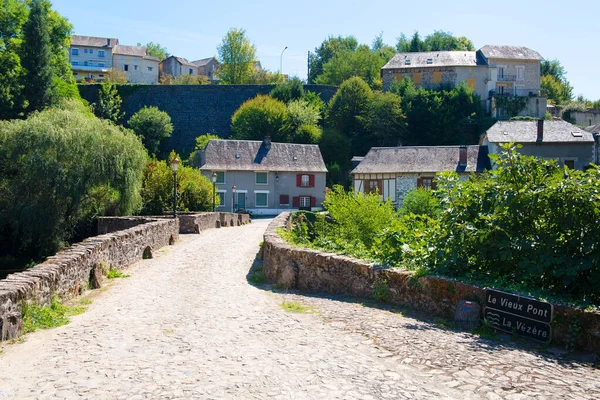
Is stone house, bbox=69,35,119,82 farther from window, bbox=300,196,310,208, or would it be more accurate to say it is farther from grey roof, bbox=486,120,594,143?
grey roof, bbox=486,120,594,143

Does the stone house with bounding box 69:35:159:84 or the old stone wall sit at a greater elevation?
the stone house with bounding box 69:35:159:84

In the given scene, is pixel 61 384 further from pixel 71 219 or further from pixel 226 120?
pixel 226 120

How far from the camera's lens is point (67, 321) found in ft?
27.3

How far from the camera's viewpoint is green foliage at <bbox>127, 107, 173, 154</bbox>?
61250mm

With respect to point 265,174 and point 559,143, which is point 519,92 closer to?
point 559,143

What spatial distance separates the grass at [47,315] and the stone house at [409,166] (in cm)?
3663

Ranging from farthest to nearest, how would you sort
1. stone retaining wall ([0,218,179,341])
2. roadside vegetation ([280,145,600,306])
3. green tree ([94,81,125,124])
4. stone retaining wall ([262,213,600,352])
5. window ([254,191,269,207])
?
green tree ([94,81,125,124]) → window ([254,191,269,207]) → roadside vegetation ([280,145,600,306]) → stone retaining wall ([0,218,179,341]) → stone retaining wall ([262,213,600,352])

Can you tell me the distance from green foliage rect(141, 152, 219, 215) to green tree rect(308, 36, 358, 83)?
61140 mm

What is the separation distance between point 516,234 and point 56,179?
19013 millimetres

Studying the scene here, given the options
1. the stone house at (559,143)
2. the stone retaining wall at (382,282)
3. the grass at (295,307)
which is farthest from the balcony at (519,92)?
the grass at (295,307)

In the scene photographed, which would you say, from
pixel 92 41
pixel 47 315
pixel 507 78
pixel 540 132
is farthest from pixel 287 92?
pixel 47 315

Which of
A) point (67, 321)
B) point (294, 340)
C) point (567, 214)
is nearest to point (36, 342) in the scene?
point (67, 321)

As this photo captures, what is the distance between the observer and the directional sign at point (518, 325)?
23.0 ft

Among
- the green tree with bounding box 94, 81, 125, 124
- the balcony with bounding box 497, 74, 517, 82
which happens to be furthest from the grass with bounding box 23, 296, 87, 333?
the balcony with bounding box 497, 74, 517, 82
